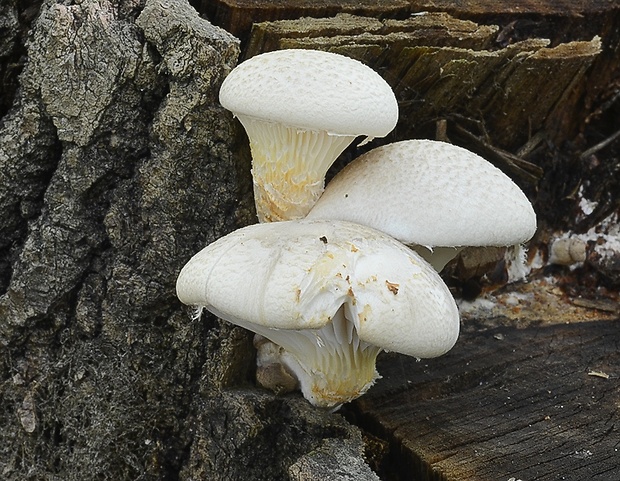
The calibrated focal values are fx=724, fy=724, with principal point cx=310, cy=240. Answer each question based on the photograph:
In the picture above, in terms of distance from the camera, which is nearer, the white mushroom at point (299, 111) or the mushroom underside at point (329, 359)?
the white mushroom at point (299, 111)

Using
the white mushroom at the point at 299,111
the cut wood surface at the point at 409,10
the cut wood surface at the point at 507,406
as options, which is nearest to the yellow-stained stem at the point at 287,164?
the white mushroom at the point at 299,111

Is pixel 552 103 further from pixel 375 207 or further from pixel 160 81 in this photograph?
pixel 160 81

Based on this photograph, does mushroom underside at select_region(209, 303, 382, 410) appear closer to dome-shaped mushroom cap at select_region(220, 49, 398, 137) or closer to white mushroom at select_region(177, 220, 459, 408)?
white mushroom at select_region(177, 220, 459, 408)

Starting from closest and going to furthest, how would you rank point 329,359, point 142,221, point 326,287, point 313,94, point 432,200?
point 326,287
point 313,94
point 432,200
point 329,359
point 142,221

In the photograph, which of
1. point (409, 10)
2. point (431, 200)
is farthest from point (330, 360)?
point (409, 10)

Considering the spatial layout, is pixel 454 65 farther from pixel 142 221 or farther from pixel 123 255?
pixel 123 255

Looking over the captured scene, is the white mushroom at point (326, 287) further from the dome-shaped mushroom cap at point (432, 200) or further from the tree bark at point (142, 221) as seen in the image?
the tree bark at point (142, 221)

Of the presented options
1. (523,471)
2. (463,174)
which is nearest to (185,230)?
(463,174)

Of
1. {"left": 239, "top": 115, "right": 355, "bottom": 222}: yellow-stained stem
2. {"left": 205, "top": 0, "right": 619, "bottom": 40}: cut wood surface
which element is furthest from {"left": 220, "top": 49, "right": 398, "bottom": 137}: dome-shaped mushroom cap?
{"left": 205, "top": 0, "right": 619, "bottom": 40}: cut wood surface
